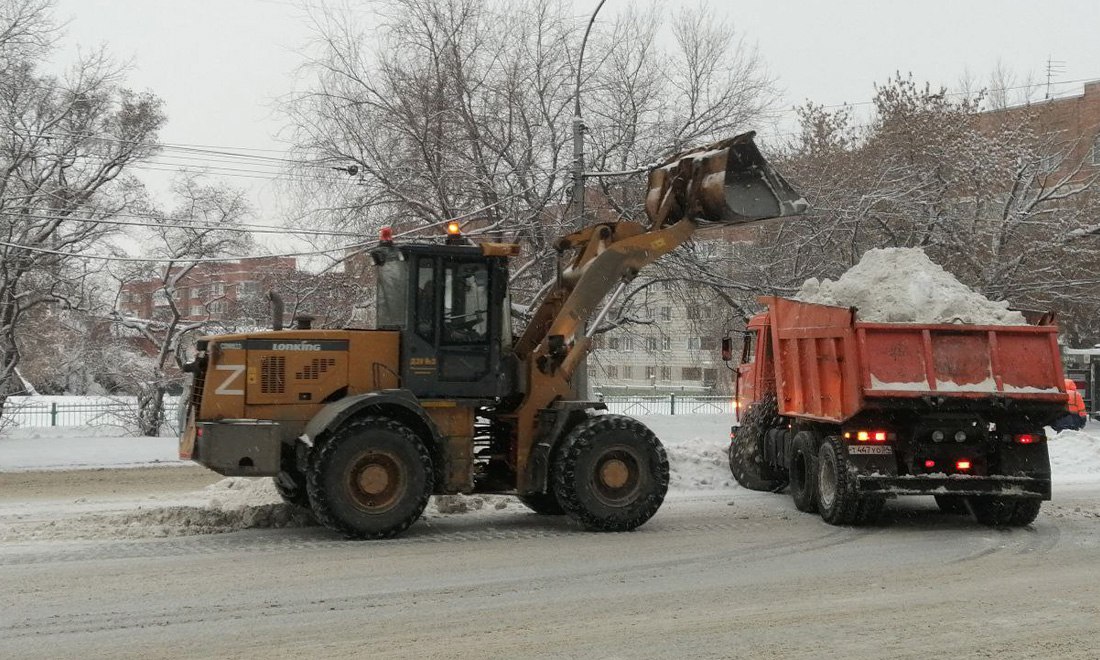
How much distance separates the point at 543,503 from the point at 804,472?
3.13 meters

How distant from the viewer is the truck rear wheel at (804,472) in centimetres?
1266

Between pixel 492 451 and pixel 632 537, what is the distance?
1682mm

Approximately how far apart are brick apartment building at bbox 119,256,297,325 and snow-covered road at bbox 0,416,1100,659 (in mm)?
13185

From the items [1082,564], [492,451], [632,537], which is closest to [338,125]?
[492,451]

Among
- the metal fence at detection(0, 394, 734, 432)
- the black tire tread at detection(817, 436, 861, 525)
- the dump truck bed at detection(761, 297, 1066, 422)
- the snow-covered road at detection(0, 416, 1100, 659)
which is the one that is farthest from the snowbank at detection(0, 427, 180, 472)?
the dump truck bed at detection(761, 297, 1066, 422)

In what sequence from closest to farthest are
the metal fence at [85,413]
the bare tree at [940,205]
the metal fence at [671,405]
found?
the bare tree at [940,205] → the metal fence at [85,413] → the metal fence at [671,405]

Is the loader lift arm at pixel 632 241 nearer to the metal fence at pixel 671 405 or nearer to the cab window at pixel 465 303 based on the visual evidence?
the cab window at pixel 465 303

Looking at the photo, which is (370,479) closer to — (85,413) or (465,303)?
(465,303)

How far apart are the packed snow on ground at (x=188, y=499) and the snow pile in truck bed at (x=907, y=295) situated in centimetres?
369

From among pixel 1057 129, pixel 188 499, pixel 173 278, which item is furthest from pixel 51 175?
pixel 1057 129

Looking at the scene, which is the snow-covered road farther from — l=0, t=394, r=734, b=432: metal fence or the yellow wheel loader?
l=0, t=394, r=734, b=432: metal fence

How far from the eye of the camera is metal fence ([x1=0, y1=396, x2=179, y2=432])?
26594 mm

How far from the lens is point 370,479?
1044 centimetres

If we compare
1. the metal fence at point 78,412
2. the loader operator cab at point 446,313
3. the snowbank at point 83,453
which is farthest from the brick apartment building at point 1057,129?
the snowbank at point 83,453
